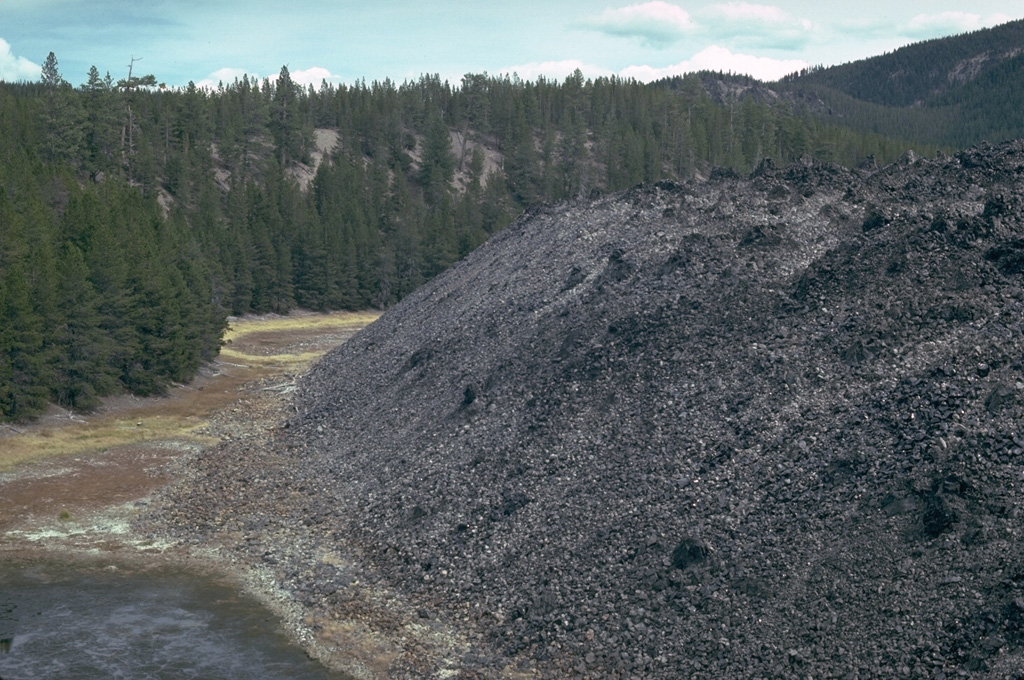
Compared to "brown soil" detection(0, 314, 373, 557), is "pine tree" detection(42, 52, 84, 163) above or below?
above

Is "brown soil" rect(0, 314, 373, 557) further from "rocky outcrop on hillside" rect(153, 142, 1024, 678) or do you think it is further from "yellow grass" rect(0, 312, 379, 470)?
"rocky outcrop on hillside" rect(153, 142, 1024, 678)

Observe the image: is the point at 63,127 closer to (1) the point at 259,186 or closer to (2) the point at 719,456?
(1) the point at 259,186

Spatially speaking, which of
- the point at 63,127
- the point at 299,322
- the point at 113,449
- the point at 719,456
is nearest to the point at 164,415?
the point at 113,449

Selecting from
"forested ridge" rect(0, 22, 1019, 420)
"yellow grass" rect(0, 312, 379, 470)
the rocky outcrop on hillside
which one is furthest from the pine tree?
the rocky outcrop on hillside

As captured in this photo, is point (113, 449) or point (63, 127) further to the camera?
point (63, 127)

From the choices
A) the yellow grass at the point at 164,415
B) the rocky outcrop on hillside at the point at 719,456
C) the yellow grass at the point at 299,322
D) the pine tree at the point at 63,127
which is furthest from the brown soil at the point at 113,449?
the pine tree at the point at 63,127
